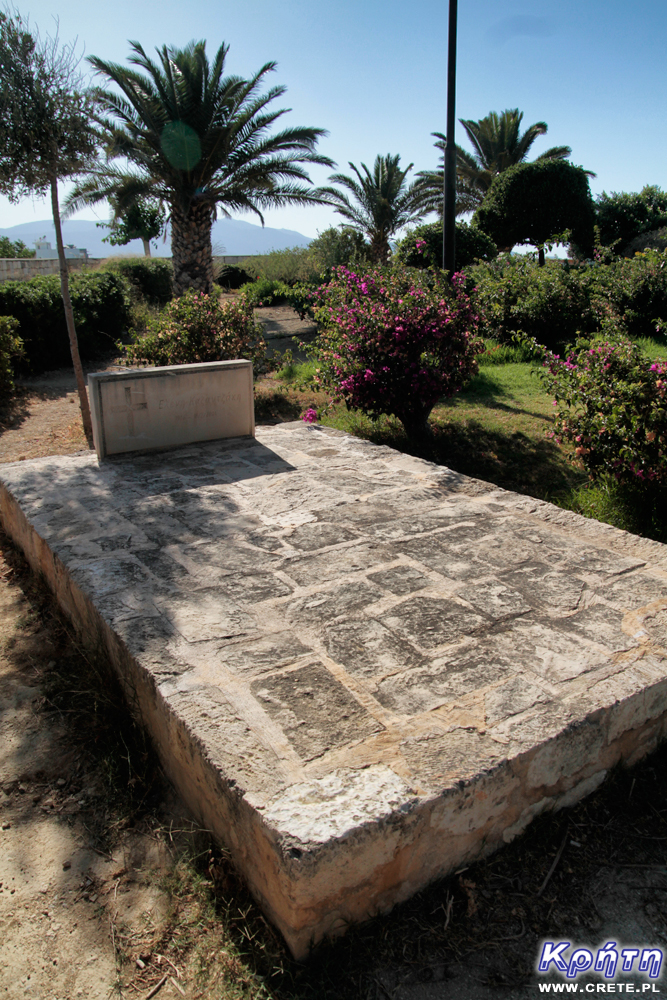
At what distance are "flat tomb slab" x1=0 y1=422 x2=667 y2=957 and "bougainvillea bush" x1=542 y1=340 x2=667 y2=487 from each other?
926 mm

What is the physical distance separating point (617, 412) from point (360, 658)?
2.78 m

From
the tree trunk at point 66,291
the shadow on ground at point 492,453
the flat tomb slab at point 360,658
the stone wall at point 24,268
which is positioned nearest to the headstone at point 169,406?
the flat tomb slab at point 360,658

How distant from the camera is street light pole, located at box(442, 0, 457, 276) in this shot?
24.3 ft

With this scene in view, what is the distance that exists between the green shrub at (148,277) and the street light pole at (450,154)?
10.9 metres

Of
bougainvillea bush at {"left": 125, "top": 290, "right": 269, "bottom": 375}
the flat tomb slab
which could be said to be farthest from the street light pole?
A: the flat tomb slab

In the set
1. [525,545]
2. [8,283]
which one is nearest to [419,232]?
Result: [8,283]

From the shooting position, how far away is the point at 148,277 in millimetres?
18047

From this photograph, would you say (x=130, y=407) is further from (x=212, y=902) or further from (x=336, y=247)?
(x=336, y=247)

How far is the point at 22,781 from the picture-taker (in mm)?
2367

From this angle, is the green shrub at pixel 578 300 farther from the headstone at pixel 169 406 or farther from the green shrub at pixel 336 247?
the green shrub at pixel 336 247

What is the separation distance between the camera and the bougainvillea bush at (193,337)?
746cm

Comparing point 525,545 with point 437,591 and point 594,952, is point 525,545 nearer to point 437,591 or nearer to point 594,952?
point 437,591

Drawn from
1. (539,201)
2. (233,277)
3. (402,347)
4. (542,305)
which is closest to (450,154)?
(542,305)

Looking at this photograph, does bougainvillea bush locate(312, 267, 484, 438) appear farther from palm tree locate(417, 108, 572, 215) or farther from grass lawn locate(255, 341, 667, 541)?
palm tree locate(417, 108, 572, 215)
